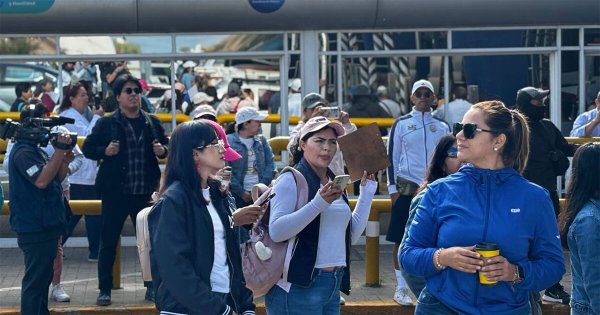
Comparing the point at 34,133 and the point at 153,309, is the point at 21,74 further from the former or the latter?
the point at 153,309

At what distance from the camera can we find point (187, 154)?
17.5 feet

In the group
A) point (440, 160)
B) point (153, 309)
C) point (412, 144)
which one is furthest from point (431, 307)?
point (412, 144)

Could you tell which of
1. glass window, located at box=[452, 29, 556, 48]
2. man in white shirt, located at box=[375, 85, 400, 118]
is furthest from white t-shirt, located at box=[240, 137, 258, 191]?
glass window, located at box=[452, 29, 556, 48]

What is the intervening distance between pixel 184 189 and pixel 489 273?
4.87 feet

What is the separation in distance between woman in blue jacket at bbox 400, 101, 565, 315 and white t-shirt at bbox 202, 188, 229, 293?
0.89m

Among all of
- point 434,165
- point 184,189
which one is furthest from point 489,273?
point 434,165

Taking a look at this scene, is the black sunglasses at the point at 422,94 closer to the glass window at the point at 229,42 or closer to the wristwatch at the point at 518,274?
the glass window at the point at 229,42

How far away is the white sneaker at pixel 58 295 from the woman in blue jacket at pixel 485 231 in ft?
16.7

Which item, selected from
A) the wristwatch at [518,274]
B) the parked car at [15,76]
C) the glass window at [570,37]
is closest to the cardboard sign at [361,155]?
the wristwatch at [518,274]

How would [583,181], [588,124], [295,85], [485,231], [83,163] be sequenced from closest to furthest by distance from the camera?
1. [485,231]
2. [583,181]
3. [83,163]
4. [588,124]
5. [295,85]

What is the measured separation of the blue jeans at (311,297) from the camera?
21.0 ft

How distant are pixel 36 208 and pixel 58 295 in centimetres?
124

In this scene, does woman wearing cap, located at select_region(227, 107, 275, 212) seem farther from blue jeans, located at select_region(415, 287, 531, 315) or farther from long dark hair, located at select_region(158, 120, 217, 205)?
blue jeans, located at select_region(415, 287, 531, 315)

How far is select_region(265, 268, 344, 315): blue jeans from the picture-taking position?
6.39 meters
